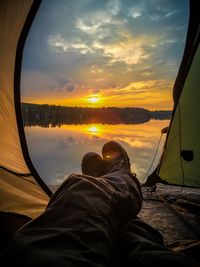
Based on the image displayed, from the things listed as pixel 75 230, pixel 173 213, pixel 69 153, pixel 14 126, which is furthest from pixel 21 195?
pixel 69 153

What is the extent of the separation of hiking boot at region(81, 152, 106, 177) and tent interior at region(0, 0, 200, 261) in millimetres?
384

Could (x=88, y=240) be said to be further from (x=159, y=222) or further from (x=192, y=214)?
(x=192, y=214)

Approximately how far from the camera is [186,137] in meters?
2.31

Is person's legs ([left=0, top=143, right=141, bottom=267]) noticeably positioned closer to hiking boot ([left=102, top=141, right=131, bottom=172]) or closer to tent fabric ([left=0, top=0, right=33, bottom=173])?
tent fabric ([left=0, top=0, right=33, bottom=173])

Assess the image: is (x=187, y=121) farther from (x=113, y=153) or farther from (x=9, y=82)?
(x=9, y=82)

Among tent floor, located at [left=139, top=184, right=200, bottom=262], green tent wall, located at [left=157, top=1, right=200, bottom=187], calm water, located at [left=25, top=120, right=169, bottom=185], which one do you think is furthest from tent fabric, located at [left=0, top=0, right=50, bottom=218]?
green tent wall, located at [left=157, top=1, right=200, bottom=187]

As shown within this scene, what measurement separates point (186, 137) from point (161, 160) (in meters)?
0.38

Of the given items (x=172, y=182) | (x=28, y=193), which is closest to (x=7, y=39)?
(x=28, y=193)

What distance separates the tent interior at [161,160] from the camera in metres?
1.45

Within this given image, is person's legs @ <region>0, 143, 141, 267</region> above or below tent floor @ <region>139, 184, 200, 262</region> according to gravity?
above

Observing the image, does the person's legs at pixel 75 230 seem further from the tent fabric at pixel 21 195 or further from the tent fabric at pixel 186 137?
the tent fabric at pixel 186 137

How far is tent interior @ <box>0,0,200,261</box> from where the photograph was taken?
145 cm

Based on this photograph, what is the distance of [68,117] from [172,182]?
36.6 meters

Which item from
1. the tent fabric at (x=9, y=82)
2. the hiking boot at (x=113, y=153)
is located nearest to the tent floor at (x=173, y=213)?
the hiking boot at (x=113, y=153)
